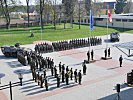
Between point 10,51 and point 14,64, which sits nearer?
point 14,64

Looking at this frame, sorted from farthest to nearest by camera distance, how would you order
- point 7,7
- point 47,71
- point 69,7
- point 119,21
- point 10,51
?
point 7,7
point 119,21
point 69,7
point 10,51
point 47,71

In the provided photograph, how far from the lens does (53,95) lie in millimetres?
15062

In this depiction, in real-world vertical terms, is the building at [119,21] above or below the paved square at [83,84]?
above

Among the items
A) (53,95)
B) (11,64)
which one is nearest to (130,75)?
(53,95)

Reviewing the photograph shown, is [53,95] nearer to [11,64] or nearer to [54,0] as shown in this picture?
[11,64]

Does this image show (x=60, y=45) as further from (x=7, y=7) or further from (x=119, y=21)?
(x=7, y=7)

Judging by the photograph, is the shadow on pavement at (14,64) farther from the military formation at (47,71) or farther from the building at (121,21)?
the building at (121,21)

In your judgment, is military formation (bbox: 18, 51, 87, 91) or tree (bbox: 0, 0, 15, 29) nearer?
military formation (bbox: 18, 51, 87, 91)

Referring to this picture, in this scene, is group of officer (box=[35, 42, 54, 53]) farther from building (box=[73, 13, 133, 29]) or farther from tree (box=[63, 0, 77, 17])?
building (box=[73, 13, 133, 29])

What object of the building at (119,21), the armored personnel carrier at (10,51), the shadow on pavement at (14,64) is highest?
the building at (119,21)

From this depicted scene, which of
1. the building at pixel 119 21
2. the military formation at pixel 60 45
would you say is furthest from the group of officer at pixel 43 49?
the building at pixel 119 21

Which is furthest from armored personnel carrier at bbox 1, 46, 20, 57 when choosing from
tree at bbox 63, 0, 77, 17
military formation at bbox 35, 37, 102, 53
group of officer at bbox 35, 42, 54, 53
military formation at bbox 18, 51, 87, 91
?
tree at bbox 63, 0, 77, 17

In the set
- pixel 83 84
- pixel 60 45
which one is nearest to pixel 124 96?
pixel 83 84

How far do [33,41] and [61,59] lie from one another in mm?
12275
